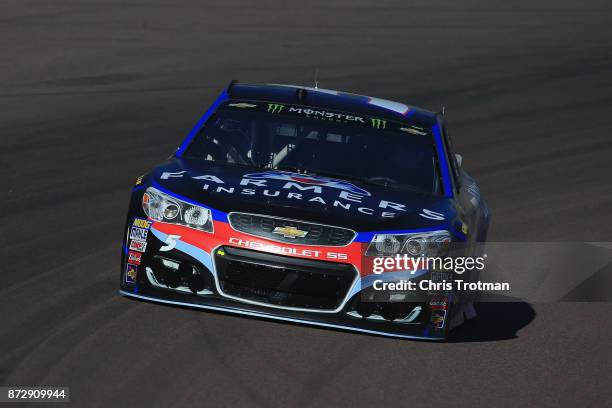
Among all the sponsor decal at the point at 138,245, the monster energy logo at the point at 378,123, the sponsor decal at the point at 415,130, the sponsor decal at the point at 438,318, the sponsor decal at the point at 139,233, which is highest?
the monster energy logo at the point at 378,123

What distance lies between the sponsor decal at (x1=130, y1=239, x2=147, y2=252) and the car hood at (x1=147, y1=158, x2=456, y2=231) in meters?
0.35

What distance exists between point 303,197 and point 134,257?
3.38 feet

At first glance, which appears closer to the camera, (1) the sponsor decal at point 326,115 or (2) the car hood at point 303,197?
(2) the car hood at point 303,197

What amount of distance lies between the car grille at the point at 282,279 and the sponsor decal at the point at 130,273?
540 millimetres

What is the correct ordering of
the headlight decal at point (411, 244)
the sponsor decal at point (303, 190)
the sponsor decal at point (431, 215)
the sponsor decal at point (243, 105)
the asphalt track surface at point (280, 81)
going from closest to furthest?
the asphalt track surface at point (280, 81) < the headlight decal at point (411, 244) < the sponsor decal at point (303, 190) < the sponsor decal at point (431, 215) < the sponsor decal at point (243, 105)

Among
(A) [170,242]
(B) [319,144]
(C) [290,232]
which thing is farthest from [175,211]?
(B) [319,144]

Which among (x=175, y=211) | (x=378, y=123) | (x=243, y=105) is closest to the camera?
(x=175, y=211)

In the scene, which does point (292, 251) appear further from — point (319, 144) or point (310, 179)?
point (319, 144)

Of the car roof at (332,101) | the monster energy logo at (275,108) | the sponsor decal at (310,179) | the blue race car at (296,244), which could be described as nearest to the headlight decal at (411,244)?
the blue race car at (296,244)

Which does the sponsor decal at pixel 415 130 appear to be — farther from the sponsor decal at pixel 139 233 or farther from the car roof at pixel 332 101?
the sponsor decal at pixel 139 233

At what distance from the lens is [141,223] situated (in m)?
7.48

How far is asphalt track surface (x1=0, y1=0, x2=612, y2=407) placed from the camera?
22.4 feet

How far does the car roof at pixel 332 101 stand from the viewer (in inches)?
349

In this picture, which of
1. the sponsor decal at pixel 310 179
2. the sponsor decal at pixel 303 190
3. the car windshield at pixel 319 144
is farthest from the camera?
the car windshield at pixel 319 144
